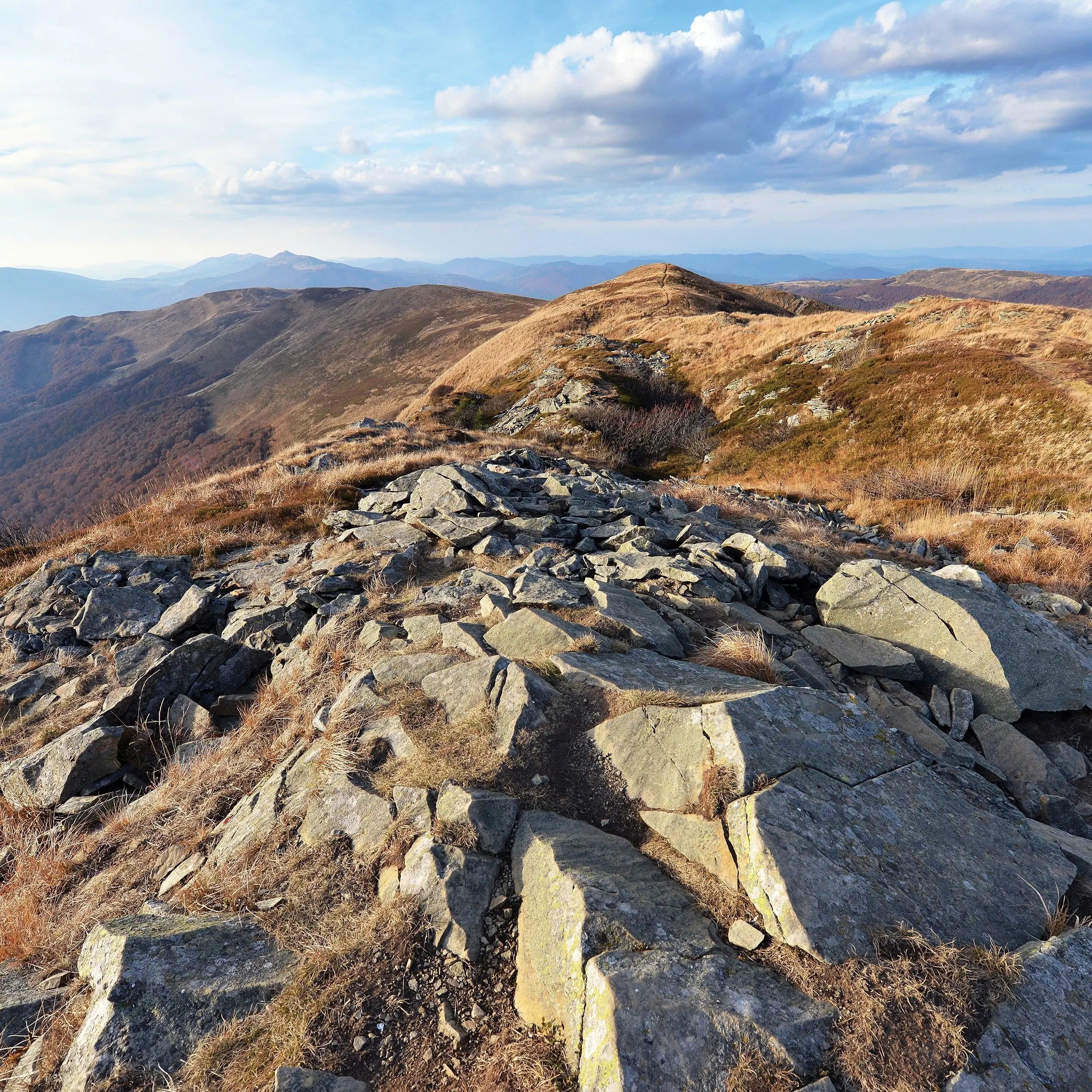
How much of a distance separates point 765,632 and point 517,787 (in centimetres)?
501

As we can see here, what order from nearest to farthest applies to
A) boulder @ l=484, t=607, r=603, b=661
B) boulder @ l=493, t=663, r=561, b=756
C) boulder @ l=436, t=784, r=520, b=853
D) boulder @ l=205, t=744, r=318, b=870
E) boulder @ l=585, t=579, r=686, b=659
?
boulder @ l=436, t=784, r=520, b=853, boulder @ l=205, t=744, r=318, b=870, boulder @ l=493, t=663, r=561, b=756, boulder @ l=484, t=607, r=603, b=661, boulder @ l=585, t=579, r=686, b=659

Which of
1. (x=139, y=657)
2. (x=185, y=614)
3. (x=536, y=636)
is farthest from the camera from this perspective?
(x=185, y=614)

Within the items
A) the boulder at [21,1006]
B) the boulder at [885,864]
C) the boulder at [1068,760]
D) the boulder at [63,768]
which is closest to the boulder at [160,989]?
the boulder at [21,1006]

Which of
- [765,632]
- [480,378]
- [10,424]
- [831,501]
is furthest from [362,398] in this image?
[10,424]

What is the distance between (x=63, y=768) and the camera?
7367mm

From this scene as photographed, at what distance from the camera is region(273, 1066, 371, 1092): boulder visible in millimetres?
3148

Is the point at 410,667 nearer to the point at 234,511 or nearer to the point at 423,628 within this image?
the point at 423,628

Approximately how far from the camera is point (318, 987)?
3.74 m

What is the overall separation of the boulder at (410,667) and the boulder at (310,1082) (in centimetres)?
374

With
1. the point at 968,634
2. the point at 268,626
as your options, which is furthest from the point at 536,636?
the point at 968,634

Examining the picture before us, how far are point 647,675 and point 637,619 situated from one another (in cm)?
148

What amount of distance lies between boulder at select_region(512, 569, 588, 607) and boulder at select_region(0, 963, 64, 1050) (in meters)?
5.86

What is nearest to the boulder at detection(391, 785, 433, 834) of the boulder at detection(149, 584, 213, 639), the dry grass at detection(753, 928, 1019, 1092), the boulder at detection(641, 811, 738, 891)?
the boulder at detection(641, 811, 738, 891)

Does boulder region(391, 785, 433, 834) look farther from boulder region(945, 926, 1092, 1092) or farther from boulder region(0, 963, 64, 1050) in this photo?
boulder region(945, 926, 1092, 1092)
